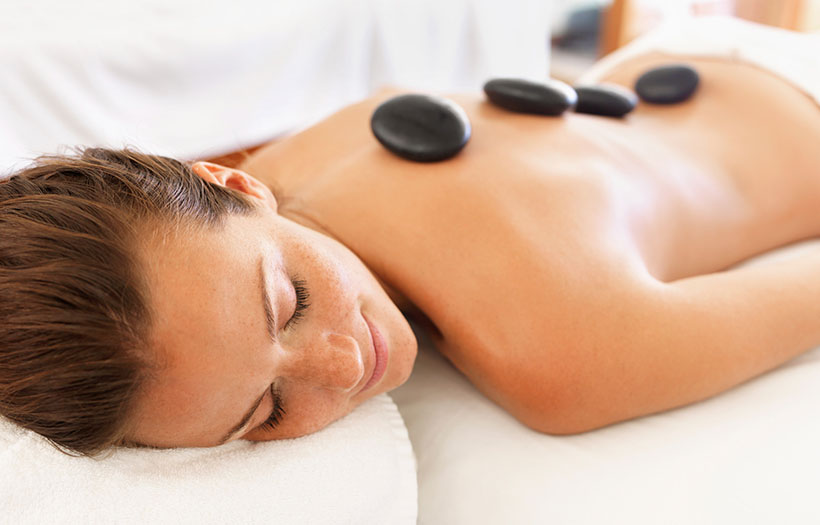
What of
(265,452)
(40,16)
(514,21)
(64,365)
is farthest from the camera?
(514,21)

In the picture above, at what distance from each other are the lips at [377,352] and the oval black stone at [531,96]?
0.45m

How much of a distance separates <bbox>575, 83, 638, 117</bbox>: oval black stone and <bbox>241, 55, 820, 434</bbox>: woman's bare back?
0.11 ft

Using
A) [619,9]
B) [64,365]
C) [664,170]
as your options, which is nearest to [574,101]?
[664,170]

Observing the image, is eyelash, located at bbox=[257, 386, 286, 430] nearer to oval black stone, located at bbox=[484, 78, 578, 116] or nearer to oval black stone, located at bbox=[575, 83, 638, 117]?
oval black stone, located at bbox=[484, 78, 578, 116]

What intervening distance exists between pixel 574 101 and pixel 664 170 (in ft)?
0.56

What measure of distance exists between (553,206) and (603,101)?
1.12 ft

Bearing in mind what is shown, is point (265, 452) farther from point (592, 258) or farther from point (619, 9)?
point (619, 9)

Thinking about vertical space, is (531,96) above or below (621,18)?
above

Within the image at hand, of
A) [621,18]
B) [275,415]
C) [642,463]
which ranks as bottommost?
[621,18]

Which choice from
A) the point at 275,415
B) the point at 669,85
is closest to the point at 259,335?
the point at 275,415

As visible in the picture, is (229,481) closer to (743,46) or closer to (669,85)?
(669,85)

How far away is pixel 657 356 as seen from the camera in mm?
798

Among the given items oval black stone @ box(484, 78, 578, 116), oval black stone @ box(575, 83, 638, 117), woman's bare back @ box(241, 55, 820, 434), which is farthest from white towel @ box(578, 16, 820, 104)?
oval black stone @ box(484, 78, 578, 116)

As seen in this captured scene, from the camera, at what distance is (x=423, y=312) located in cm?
91
